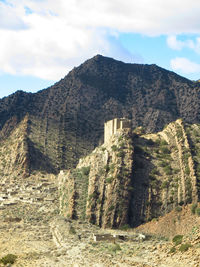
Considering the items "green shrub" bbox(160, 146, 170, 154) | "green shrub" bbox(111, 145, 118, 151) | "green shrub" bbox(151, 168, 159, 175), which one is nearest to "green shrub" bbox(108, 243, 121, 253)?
"green shrub" bbox(151, 168, 159, 175)

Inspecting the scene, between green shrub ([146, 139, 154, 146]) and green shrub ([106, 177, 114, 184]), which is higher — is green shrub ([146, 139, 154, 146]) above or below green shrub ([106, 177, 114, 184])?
above

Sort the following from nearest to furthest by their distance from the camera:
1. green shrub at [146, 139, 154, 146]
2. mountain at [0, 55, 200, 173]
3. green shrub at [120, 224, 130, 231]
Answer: green shrub at [120, 224, 130, 231]
green shrub at [146, 139, 154, 146]
mountain at [0, 55, 200, 173]

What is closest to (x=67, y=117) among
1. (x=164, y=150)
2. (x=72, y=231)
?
(x=164, y=150)

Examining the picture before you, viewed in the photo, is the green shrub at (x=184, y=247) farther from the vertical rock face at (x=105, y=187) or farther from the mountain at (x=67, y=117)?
the mountain at (x=67, y=117)

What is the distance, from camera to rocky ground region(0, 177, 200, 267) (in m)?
48.7

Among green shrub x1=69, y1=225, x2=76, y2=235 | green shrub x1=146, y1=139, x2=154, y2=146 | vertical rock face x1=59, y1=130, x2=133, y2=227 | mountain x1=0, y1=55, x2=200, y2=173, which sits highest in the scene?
mountain x1=0, y1=55, x2=200, y2=173

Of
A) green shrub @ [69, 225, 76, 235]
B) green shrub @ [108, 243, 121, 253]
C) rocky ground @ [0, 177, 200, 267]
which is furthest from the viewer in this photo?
green shrub @ [69, 225, 76, 235]

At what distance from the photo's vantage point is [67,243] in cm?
6353

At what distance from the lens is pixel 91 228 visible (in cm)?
7481

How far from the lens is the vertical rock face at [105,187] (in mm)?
78250

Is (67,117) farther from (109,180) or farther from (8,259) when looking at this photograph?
(8,259)

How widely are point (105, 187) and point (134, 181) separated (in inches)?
223

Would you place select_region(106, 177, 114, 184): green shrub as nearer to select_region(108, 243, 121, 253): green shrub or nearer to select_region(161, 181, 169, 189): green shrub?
select_region(161, 181, 169, 189): green shrub

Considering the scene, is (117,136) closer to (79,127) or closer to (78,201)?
(78,201)
